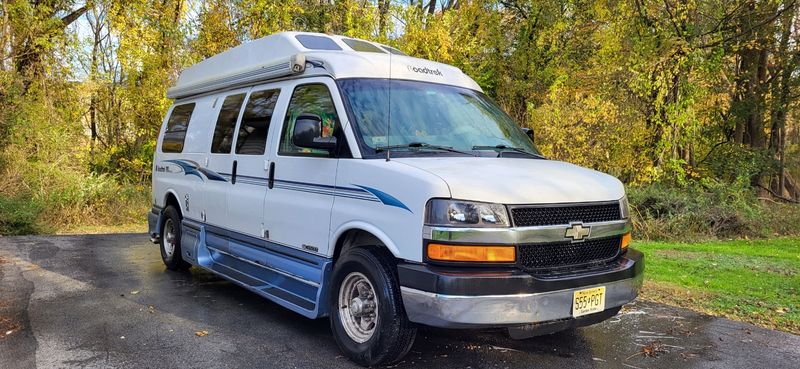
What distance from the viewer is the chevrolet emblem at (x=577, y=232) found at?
3.93 m

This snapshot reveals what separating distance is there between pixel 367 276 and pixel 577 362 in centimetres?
172

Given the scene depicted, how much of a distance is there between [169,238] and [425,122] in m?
4.62

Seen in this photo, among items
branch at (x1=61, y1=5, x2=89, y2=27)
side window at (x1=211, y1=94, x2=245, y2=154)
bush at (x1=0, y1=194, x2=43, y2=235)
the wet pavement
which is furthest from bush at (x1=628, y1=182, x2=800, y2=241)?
branch at (x1=61, y1=5, x2=89, y2=27)

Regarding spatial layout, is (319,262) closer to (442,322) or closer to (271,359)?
(271,359)

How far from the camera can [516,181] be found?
384cm

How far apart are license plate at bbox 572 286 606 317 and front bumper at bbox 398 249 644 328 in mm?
51

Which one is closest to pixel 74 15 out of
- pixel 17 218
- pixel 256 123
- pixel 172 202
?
pixel 17 218

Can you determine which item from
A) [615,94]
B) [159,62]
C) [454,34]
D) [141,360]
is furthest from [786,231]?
[159,62]

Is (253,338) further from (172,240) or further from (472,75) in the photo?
(472,75)

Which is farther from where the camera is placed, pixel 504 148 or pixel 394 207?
pixel 504 148

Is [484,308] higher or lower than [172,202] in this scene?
lower

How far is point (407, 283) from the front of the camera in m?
3.75

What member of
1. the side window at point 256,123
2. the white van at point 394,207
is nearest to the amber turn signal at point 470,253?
the white van at point 394,207

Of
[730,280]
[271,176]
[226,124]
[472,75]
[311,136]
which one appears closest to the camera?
[311,136]
